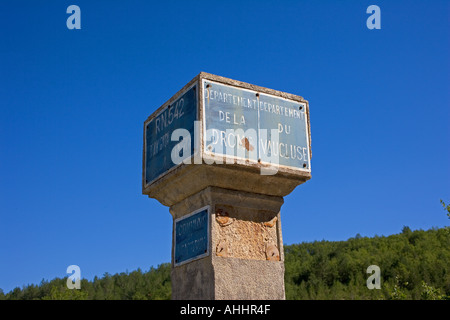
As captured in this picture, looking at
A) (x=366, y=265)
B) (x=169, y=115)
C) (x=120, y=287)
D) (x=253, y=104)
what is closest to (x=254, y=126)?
(x=253, y=104)

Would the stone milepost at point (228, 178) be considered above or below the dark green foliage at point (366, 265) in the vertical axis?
below

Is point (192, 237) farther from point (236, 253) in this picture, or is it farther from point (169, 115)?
point (169, 115)

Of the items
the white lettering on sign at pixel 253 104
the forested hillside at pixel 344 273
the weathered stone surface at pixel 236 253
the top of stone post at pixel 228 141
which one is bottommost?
the weathered stone surface at pixel 236 253

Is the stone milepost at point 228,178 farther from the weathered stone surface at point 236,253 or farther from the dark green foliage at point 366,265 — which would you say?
the dark green foliage at point 366,265

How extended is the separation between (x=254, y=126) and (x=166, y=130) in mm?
648

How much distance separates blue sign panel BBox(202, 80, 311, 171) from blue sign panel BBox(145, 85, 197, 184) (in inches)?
5.2

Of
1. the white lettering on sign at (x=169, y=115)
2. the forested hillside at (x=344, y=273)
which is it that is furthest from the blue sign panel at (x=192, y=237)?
the forested hillside at (x=344, y=273)

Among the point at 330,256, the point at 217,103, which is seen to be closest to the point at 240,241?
the point at 217,103

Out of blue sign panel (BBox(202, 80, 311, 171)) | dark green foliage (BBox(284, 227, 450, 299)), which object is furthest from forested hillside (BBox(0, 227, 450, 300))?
blue sign panel (BBox(202, 80, 311, 171))

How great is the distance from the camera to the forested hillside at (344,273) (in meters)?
44.9

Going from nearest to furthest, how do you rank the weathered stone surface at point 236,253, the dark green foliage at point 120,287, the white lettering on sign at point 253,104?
the weathered stone surface at point 236,253, the white lettering on sign at point 253,104, the dark green foliage at point 120,287

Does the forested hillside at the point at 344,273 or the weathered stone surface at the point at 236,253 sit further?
the forested hillside at the point at 344,273

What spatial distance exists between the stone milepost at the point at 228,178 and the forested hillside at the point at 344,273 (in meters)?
41.0

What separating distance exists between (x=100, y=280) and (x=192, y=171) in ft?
196
